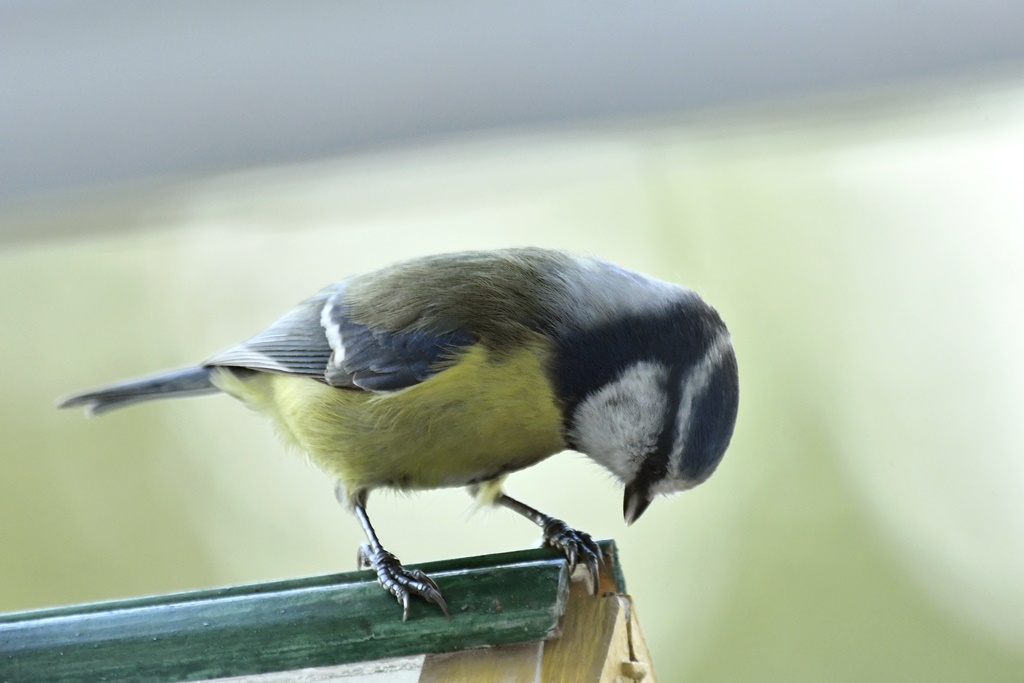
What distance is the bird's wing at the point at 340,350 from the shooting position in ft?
2.98

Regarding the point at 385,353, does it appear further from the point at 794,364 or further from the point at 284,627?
the point at 794,364

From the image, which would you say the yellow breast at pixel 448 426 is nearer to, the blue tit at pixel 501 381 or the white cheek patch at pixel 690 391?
the blue tit at pixel 501 381

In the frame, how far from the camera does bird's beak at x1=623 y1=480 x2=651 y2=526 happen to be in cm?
81

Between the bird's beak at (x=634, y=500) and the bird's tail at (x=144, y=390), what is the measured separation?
21.0 inches

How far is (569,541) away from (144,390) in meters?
0.54

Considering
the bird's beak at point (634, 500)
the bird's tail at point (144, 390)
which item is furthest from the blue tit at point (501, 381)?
the bird's tail at point (144, 390)

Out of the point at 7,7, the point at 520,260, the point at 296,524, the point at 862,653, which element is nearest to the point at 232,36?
the point at 7,7

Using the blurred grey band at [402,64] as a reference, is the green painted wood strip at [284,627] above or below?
below

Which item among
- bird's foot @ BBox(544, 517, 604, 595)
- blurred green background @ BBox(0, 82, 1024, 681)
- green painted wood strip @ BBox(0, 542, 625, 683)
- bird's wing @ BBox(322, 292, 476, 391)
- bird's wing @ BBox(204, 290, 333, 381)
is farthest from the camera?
blurred green background @ BBox(0, 82, 1024, 681)

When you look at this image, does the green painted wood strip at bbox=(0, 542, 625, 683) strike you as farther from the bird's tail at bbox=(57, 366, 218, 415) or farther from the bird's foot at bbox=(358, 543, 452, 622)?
the bird's tail at bbox=(57, 366, 218, 415)

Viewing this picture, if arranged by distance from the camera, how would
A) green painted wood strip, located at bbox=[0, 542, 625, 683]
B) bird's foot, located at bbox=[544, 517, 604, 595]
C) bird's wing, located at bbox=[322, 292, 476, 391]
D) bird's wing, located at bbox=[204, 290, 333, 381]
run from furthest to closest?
bird's wing, located at bbox=[204, 290, 333, 381] → bird's wing, located at bbox=[322, 292, 476, 391] → bird's foot, located at bbox=[544, 517, 604, 595] → green painted wood strip, located at bbox=[0, 542, 625, 683]

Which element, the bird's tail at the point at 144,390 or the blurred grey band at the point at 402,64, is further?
the bird's tail at the point at 144,390

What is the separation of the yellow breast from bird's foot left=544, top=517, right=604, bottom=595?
6cm

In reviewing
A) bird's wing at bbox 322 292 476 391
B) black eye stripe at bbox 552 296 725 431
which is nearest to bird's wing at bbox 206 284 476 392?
bird's wing at bbox 322 292 476 391
